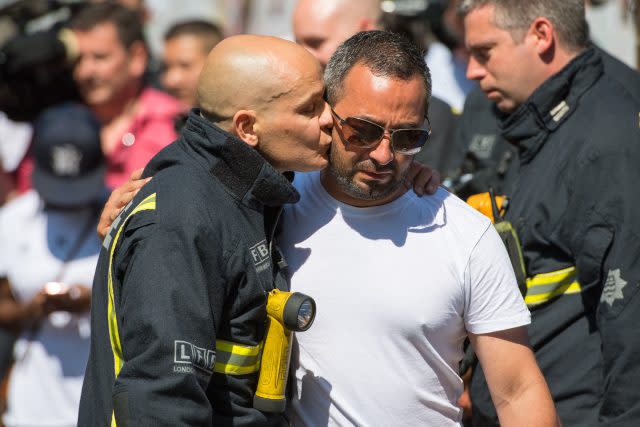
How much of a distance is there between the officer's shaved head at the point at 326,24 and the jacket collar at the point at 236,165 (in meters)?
2.08

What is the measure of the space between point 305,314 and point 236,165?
463 millimetres

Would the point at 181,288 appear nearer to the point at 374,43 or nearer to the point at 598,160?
the point at 374,43

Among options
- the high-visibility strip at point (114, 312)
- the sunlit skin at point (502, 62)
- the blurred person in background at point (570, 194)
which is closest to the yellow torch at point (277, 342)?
the high-visibility strip at point (114, 312)

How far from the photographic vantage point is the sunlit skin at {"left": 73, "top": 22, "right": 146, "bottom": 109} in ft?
20.2

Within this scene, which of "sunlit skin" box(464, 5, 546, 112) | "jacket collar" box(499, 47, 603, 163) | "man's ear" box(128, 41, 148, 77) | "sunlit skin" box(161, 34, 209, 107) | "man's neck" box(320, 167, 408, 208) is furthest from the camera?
"sunlit skin" box(161, 34, 209, 107)

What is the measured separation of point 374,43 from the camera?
3307 mm

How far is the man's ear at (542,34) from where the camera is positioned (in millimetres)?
3971

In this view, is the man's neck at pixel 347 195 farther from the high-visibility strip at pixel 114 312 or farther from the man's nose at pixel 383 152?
the high-visibility strip at pixel 114 312

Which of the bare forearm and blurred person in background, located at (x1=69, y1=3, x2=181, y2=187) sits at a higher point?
the bare forearm

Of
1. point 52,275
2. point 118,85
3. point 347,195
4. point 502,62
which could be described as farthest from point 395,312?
point 118,85

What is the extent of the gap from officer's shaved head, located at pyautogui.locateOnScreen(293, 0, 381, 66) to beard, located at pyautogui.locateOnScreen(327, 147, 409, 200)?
181 cm

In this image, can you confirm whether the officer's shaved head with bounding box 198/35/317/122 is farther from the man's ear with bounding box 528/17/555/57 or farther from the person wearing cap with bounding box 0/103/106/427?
the person wearing cap with bounding box 0/103/106/427

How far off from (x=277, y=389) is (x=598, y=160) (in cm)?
143

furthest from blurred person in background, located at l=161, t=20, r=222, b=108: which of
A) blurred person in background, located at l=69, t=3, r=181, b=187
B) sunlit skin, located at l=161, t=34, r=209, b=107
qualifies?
blurred person in background, located at l=69, t=3, r=181, b=187
